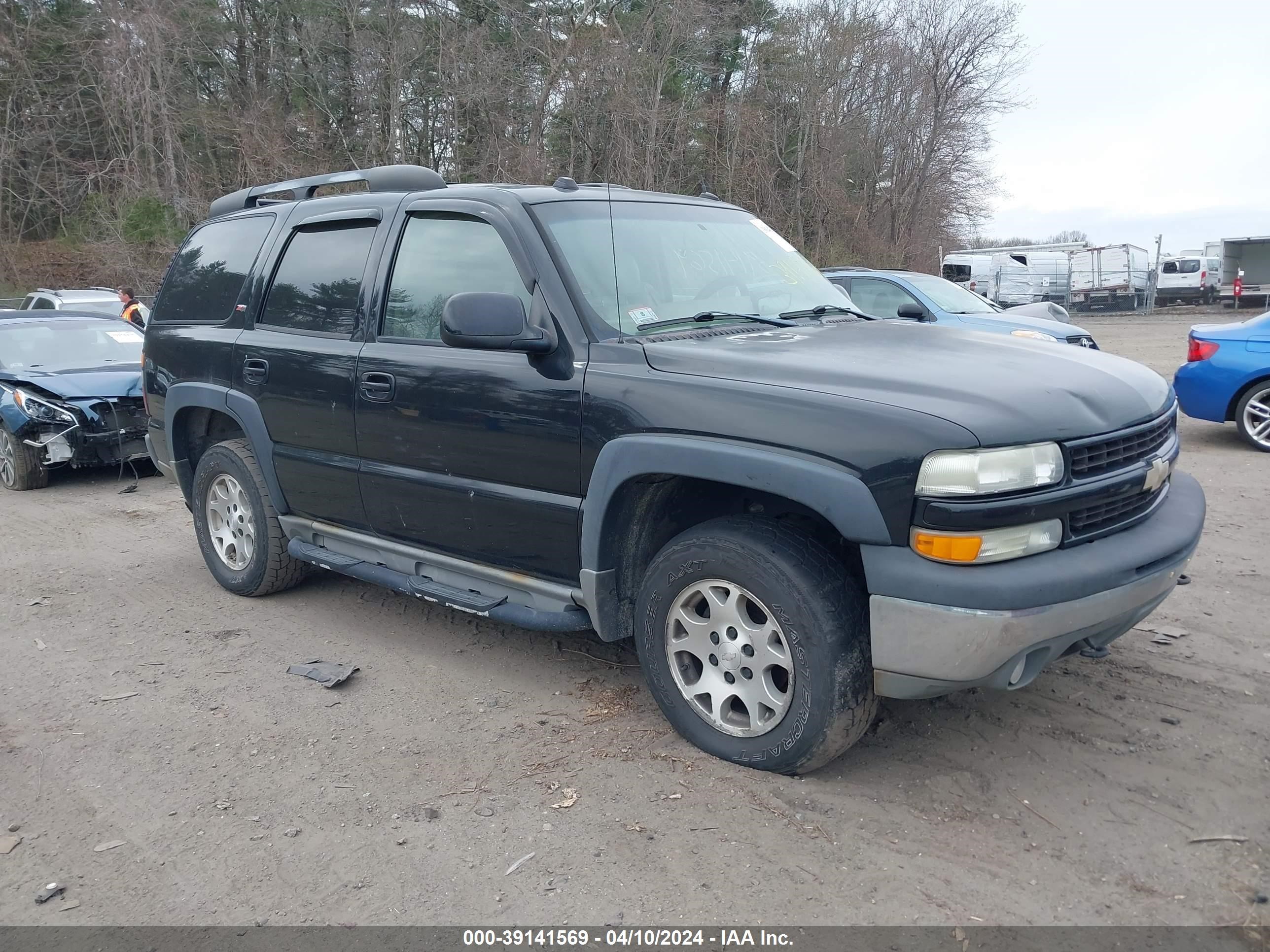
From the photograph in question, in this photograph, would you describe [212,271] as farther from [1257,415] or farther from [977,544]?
[1257,415]

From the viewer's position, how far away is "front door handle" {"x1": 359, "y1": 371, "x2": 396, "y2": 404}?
14.0 feet

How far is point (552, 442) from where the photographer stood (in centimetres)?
372

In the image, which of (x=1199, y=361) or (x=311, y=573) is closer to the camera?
(x=311, y=573)

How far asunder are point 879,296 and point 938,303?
64 centimetres

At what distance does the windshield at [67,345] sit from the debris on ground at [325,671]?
20.7 feet

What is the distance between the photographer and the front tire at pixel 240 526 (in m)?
5.28

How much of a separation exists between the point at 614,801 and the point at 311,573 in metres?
3.14

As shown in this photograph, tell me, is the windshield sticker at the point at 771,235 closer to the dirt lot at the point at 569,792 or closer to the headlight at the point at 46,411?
the dirt lot at the point at 569,792

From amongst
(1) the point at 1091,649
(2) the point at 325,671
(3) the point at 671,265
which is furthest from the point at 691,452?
(2) the point at 325,671

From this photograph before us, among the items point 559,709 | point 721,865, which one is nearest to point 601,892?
point 721,865

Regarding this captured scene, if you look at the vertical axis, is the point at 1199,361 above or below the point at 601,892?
above

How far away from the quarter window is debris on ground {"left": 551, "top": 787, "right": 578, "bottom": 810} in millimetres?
1858

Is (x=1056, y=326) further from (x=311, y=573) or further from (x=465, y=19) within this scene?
(x=465, y=19)

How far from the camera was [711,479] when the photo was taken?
3.26 m
